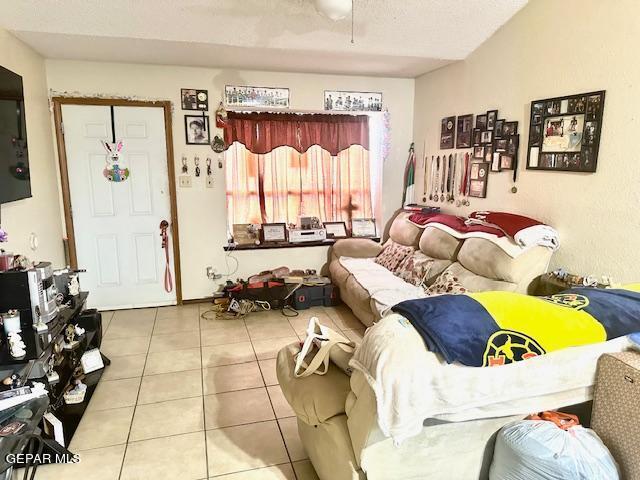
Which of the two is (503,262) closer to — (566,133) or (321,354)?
(566,133)

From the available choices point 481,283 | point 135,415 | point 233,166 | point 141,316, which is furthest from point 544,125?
point 141,316

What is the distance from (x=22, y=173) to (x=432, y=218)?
3.29 m

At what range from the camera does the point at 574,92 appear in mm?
2838

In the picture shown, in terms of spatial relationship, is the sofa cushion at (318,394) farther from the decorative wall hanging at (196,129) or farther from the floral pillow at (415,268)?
the decorative wall hanging at (196,129)

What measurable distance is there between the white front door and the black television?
44.1 inches

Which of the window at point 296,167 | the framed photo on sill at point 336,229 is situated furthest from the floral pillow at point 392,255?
the window at point 296,167

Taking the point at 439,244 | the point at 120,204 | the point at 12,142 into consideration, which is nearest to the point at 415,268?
the point at 439,244

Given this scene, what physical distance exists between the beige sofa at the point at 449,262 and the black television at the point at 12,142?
259 cm

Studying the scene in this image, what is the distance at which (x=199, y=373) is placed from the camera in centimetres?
316

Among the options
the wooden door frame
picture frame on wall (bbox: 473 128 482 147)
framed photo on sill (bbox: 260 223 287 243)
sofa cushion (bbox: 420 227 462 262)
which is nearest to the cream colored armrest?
framed photo on sill (bbox: 260 223 287 243)

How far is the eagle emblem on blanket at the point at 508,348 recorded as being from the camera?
1527 mm

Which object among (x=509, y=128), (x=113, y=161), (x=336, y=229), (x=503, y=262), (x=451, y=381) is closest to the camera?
(x=451, y=381)

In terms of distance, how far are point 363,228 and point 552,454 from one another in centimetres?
370

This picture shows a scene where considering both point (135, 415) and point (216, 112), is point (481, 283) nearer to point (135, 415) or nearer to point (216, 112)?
point (135, 415)
